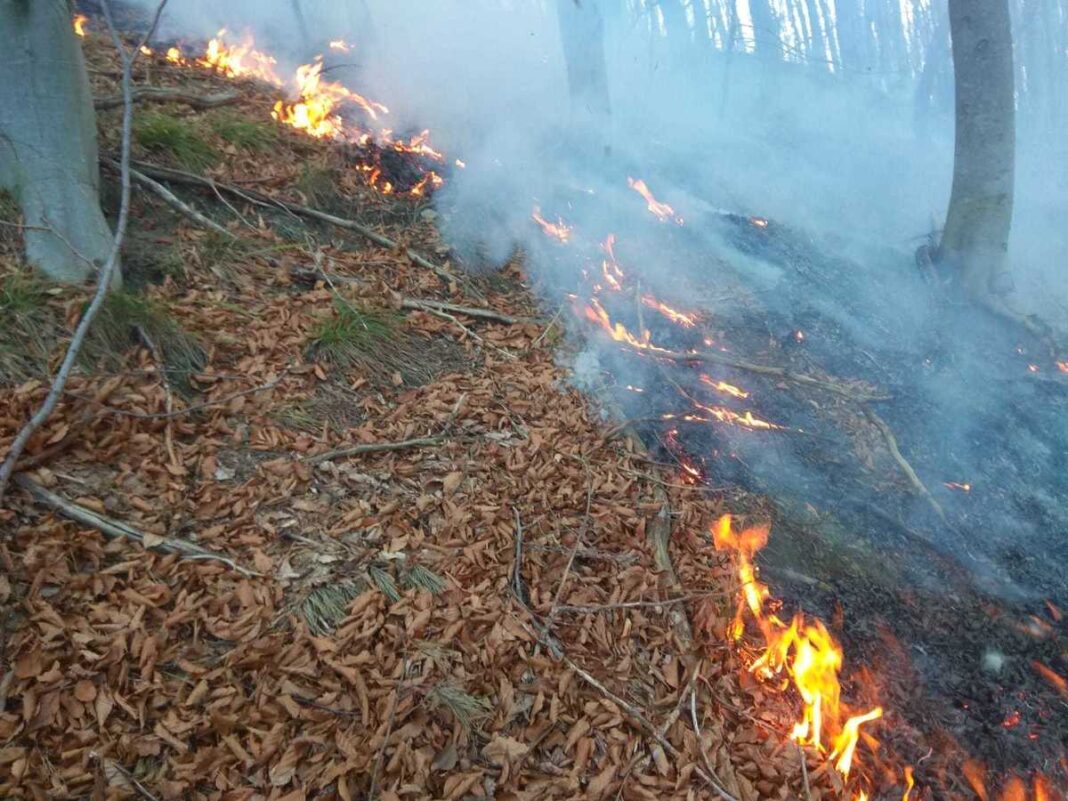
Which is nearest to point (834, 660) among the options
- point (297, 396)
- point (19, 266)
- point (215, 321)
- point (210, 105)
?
point (297, 396)

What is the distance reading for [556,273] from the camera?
5695 mm

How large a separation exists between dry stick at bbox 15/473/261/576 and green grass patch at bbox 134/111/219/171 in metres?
3.10

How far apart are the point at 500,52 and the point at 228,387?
1000 cm

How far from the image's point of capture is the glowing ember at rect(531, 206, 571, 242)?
6188mm

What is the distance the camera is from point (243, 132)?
5.33 m

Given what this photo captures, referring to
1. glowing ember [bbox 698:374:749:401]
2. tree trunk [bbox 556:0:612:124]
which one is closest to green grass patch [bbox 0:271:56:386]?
glowing ember [bbox 698:374:749:401]

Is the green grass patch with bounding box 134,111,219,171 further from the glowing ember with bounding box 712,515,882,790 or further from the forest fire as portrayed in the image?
the glowing ember with bounding box 712,515,882,790

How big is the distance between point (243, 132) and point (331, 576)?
4.14 meters

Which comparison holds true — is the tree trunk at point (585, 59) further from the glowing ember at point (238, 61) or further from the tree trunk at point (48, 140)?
the tree trunk at point (48, 140)

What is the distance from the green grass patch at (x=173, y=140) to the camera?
4805 mm

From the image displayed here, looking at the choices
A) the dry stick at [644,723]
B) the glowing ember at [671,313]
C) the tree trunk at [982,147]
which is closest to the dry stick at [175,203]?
the glowing ember at [671,313]

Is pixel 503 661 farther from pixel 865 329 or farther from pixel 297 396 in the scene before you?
pixel 865 329

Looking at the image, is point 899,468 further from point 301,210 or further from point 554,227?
point 301,210

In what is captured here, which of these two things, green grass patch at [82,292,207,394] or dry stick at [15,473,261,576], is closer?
dry stick at [15,473,261,576]
